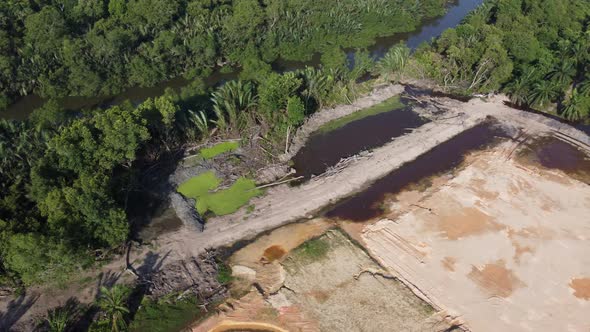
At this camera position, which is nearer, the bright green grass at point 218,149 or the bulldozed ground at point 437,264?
the bulldozed ground at point 437,264

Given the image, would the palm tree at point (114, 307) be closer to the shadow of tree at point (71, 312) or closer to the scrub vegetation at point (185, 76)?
the shadow of tree at point (71, 312)

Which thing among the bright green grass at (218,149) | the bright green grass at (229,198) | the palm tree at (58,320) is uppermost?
the bright green grass at (218,149)

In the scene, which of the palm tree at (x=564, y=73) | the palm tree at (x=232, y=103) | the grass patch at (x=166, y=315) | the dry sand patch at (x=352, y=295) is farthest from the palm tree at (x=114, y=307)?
the palm tree at (x=564, y=73)

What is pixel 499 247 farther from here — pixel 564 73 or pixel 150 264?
pixel 564 73

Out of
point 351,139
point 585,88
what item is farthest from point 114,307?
point 585,88

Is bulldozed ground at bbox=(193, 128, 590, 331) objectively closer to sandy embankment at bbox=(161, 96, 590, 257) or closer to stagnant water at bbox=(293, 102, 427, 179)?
sandy embankment at bbox=(161, 96, 590, 257)

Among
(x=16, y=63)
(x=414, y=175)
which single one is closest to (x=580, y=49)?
(x=414, y=175)
